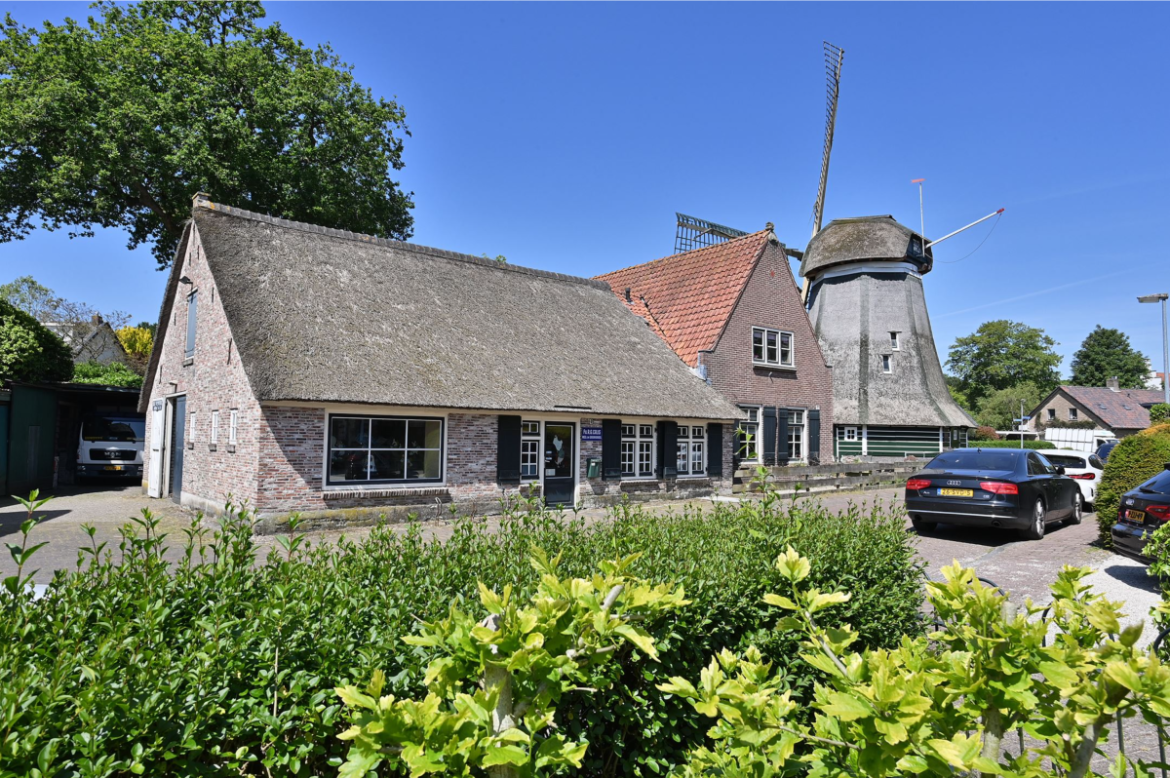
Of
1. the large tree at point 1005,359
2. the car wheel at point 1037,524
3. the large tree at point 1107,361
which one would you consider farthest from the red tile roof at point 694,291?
the large tree at point 1107,361

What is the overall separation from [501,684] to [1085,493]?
2044 cm

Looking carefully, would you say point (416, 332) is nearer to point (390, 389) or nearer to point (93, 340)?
point (390, 389)

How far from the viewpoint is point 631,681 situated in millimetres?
3160

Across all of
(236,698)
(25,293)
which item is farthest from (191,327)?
(25,293)

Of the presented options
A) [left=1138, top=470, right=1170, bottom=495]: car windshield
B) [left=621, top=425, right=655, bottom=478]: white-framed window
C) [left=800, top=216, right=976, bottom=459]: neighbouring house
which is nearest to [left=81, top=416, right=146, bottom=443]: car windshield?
[left=621, top=425, right=655, bottom=478]: white-framed window

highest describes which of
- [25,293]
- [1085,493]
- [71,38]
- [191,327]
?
[71,38]

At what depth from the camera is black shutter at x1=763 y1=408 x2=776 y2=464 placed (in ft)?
77.2

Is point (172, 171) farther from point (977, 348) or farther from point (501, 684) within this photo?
point (977, 348)

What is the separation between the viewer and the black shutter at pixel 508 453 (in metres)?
16.3

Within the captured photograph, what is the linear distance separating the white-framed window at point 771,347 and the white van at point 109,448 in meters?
21.3

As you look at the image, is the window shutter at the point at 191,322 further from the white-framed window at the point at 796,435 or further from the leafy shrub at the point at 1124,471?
the leafy shrub at the point at 1124,471

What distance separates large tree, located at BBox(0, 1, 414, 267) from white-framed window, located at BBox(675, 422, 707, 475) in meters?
18.8

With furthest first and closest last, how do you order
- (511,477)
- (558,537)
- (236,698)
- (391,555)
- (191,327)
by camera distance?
(191,327)
(511,477)
(558,537)
(391,555)
(236,698)

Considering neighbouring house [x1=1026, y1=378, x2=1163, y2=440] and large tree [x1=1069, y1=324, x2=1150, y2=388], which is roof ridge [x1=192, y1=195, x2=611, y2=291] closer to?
neighbouring house [x1=1026, y1=378, x2=1163, y2=440]
